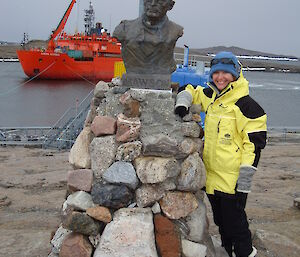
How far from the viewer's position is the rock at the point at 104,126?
112 inches

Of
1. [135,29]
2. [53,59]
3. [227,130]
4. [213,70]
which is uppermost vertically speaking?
[135,29]

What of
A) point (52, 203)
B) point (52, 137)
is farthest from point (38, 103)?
point (52, 203)

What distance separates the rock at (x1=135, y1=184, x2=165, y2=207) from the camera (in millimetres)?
2682

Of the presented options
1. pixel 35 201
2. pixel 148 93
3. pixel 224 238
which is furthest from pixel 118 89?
pixel 35 201

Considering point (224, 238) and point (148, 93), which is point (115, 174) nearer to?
point (148, 93)

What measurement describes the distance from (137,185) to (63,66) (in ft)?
108

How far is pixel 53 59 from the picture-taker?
33.3 m

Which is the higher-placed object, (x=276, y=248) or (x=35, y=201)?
(x=276, y=248)

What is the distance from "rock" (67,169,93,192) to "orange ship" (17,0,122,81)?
29.6 m

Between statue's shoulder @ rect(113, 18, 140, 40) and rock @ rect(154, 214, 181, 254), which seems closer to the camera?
rock @ rect(154, 214, 181, 254)

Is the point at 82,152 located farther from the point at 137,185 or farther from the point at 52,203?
the point at 52,203

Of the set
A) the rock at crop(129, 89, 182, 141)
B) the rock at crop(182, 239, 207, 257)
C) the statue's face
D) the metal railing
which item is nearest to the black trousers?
the rock at crop(182, 239, 207, 257)

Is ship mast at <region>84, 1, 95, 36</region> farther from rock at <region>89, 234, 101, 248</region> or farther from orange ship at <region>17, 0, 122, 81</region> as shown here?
rock at <region>89, 234, 101, 248</region>

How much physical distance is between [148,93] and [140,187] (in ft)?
2.53
